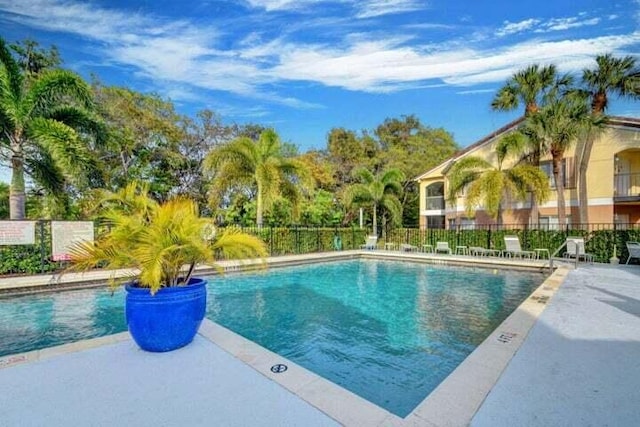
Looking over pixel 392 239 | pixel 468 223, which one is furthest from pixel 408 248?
pixel 468 223

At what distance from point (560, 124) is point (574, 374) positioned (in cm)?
1488

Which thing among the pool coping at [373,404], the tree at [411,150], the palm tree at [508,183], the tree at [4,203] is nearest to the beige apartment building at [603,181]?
the palm tree at [508,183]

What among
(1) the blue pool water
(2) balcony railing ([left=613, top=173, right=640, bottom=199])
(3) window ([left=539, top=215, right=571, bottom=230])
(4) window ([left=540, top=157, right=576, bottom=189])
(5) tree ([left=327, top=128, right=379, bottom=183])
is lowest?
(1) the blue pool water

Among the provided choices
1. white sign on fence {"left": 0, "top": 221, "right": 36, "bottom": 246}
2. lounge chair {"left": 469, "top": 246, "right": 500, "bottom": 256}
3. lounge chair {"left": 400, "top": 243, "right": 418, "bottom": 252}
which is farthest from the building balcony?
white sign on fence {"left": 0, "top": 221, "right": 36, "bottom": 246}

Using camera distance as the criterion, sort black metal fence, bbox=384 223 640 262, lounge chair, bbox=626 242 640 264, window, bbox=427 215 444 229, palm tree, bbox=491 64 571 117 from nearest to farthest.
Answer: lounge chair, bbox=626 242 640 264
black metal fence, bbox=384 223 640 262
palm tree, bbox=491 64 571 117
window, bbox=427 215 444 229

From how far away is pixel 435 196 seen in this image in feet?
78.0

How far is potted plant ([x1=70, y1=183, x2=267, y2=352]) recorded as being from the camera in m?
3.67

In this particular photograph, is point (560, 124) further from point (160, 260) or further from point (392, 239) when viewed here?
point (160, 260)

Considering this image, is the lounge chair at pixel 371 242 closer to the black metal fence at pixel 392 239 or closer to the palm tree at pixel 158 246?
the black metal fence at pixel 392 239

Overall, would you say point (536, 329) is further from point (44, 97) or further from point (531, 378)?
point (44, 97)

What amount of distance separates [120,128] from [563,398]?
71.3 feet

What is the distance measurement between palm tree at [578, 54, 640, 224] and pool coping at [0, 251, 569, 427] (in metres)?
15.4

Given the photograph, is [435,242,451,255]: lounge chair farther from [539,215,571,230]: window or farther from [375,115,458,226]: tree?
[375,115,458,226]: tree

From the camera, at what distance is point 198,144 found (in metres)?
22.6
